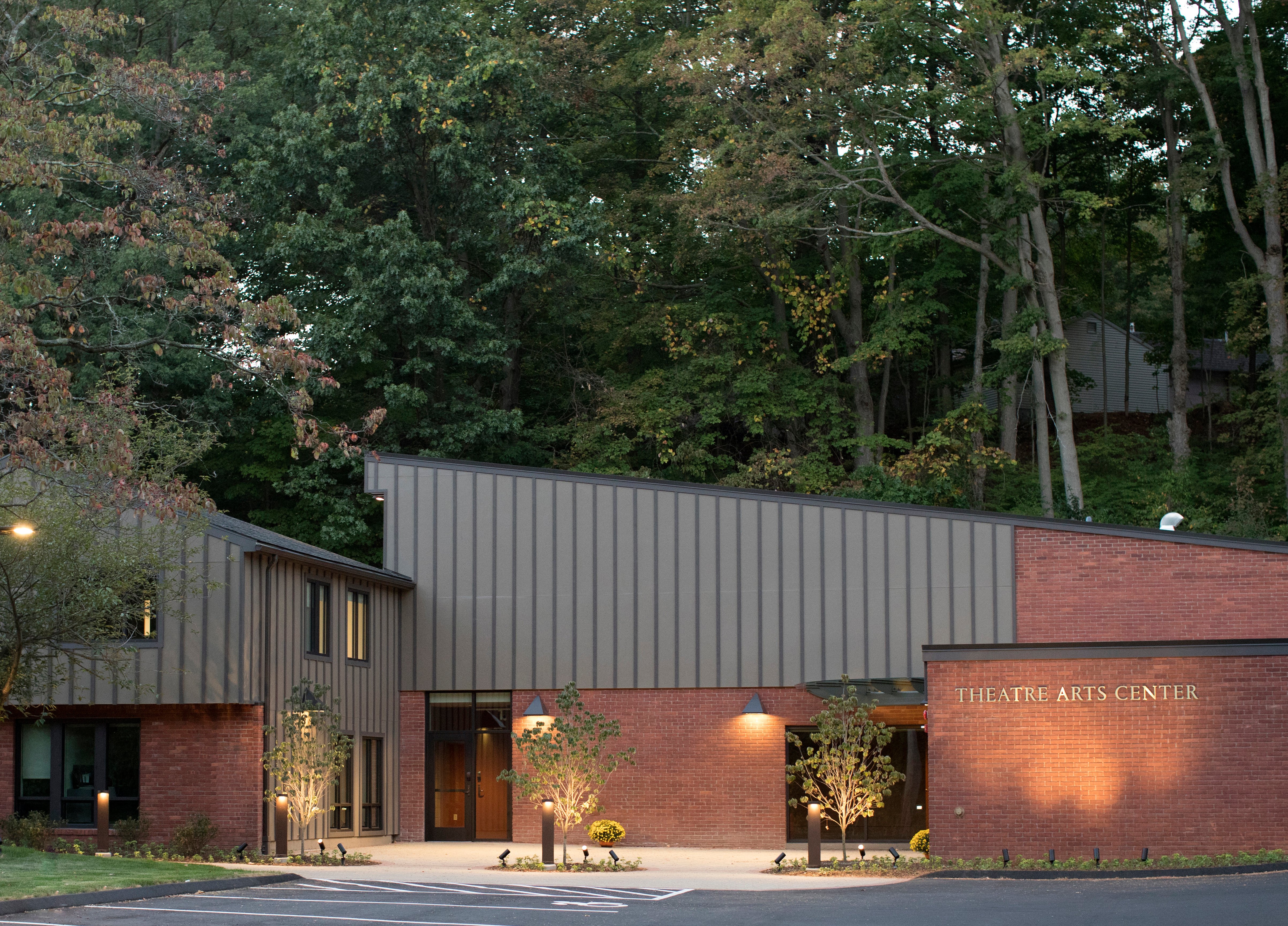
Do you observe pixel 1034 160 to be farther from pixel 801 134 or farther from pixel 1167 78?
pixel 801 134

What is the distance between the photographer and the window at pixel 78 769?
72.7ft

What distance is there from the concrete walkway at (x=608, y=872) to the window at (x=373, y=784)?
1.68 feet

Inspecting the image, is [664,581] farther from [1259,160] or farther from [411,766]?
[1259,160]

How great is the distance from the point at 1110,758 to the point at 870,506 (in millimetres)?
6327

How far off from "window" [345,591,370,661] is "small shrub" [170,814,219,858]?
12.7 feet

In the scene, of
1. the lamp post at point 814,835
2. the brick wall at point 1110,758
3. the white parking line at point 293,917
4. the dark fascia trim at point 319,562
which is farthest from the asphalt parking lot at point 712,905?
the dark fascia trim at point 319,562

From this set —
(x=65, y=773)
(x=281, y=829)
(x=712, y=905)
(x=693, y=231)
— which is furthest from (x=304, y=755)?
(x=693, y=231)

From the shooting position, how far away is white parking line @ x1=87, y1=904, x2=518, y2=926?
40.1 ft

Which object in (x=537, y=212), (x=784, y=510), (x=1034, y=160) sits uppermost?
(x=1034, y=160)

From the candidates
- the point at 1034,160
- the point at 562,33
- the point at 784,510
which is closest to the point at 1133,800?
the point at 784,510

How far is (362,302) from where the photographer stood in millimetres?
32250

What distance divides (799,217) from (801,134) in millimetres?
2561

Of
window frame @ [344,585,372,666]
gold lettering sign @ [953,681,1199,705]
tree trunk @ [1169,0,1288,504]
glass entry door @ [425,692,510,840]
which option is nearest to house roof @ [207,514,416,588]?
window frame @ [344,585,372,666]

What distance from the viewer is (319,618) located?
76.0 ft
